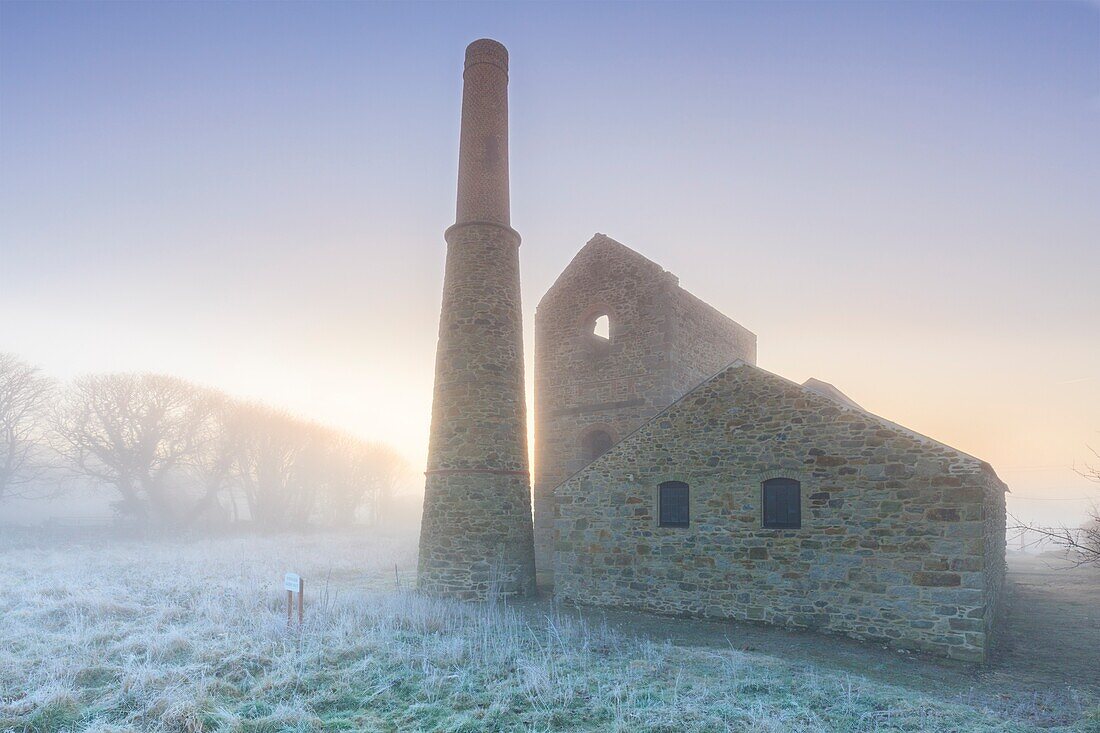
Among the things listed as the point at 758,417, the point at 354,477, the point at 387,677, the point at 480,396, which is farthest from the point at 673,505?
the point at 354,477

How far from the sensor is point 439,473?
1697 centimetres

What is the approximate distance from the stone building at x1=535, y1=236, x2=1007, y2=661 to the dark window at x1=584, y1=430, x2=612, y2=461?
4.82m

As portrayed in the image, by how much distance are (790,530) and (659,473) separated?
2922 mm

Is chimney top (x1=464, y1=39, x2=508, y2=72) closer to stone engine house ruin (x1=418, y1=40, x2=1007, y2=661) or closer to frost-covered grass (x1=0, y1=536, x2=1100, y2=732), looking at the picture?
stone engine house ruin (x1=418, y1=40, x2=1007, y2=661)

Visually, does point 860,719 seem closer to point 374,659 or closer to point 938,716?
point 938,716

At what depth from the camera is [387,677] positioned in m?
10.3

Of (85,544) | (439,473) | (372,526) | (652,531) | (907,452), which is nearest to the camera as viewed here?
(907,452)

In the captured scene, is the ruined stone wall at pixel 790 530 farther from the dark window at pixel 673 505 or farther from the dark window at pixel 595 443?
the dark window at pixel 595 443

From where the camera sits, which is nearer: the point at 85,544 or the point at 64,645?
the point at 64,645

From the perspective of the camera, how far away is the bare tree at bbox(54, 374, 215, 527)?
123 feet

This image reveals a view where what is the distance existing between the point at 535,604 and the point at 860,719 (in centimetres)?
888

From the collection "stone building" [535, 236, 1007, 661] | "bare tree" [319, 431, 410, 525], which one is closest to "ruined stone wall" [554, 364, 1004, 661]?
"stone building" [535, 236, 1007, 661]

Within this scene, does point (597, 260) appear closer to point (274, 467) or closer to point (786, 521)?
point (786, 521)

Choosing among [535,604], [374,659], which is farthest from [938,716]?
[535,604]
